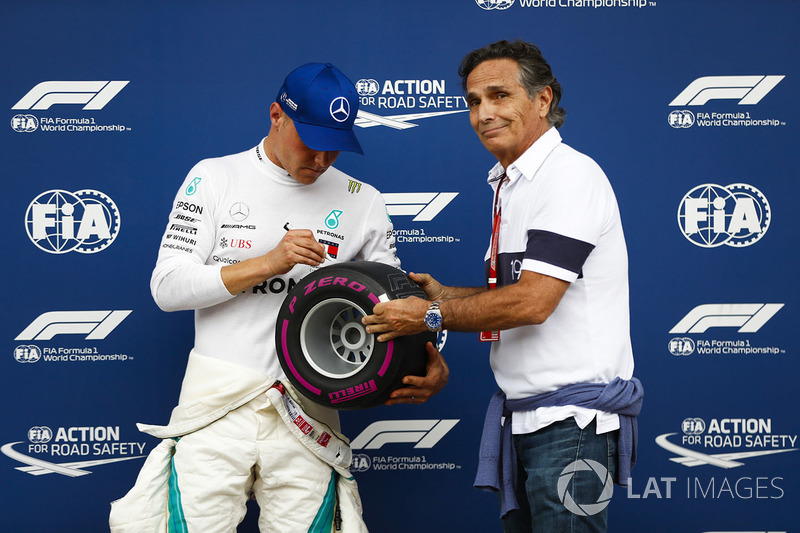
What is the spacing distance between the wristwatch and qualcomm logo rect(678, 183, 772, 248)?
1.60 m

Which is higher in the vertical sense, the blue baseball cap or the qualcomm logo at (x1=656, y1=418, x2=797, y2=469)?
the blue baseball cap

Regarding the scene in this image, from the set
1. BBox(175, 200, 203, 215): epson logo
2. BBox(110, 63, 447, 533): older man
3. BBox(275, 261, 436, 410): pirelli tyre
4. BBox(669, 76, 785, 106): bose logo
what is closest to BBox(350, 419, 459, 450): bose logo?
BBox(110, 63, 447, 533): older man

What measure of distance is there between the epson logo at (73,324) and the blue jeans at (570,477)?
1.87 m

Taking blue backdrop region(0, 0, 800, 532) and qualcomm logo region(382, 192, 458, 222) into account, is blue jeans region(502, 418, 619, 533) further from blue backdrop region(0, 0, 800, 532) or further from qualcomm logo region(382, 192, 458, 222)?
qualcomm logo region(382, 192, 458, 222)

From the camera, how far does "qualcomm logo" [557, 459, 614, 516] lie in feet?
5.51

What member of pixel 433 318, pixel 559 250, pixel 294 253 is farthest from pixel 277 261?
pixel 559 250

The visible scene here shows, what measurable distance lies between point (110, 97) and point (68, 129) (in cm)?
22

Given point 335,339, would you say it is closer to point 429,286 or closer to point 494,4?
point 429,286

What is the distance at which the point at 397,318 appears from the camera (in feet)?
5.56

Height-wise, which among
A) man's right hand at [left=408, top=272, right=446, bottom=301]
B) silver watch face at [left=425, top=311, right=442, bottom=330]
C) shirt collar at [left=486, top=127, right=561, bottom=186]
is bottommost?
silver watch face at [left=425, top=311, right=442, bottom=330]

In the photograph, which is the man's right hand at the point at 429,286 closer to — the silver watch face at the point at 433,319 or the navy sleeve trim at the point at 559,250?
the silver watch face at the point at 433,319

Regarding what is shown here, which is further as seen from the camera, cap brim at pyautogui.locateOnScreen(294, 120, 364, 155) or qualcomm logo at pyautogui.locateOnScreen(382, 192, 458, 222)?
qualcomm logo at pyautogui.locateOnScreen(382, 192, 458, 222)

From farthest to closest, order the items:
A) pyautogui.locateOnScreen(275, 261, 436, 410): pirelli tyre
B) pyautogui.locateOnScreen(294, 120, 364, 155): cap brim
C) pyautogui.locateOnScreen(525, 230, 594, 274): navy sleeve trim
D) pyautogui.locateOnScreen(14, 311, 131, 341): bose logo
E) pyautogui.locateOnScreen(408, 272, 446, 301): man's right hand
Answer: pyautogui.locateOnScreen(14, 311, 131, 341): bose logo < pyautogui.locateOnScreen(408, 272, 446, 301): man's right hand < pyautogui.locateOnScreen(294, 120, 364, 155): cap brim < pyautogui.locateOnScreen(275, 261, 436, 410): pirelli tyre < pyautogui.locateOnScreen(525, 230, 594, 274): navy sleeve trim

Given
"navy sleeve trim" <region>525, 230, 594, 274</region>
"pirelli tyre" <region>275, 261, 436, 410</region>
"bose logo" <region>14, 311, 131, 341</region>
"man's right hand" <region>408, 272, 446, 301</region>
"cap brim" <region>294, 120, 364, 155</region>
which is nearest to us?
"navy sleeve trim" <region>525, 230, 594, 274</region>
